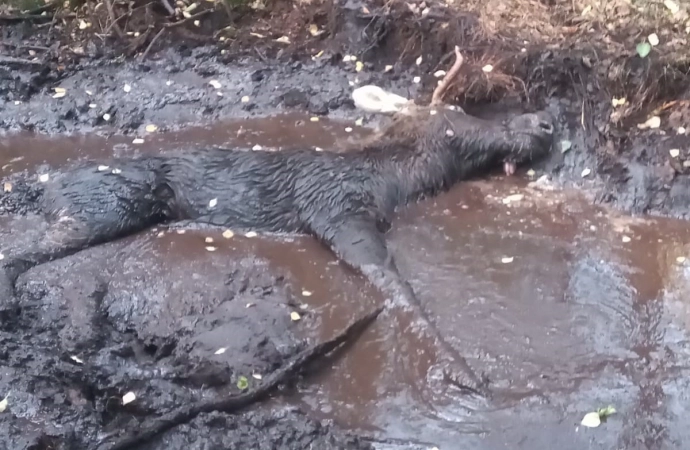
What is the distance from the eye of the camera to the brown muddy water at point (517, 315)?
337 centimetres

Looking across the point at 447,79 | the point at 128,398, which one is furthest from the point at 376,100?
the point at 128,398

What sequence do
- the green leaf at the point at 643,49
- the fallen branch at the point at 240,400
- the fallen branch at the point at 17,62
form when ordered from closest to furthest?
the fallen branch at the point at 240,400, the green leaf at the point at 643,49, the fallen branch at the point at 17,62

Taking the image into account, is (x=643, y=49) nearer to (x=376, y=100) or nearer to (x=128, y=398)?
(x=376, y=100)

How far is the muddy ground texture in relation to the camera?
354cm

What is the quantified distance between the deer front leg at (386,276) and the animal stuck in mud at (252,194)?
1 cm

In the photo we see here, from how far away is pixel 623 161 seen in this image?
5.21 metres

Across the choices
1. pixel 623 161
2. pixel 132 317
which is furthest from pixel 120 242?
pixel 623 161

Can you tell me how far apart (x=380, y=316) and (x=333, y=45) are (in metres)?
3.82

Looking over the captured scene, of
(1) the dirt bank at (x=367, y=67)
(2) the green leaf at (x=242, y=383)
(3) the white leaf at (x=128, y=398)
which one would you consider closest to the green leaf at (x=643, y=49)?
(1) the dirt bank at (x=367, y=67)

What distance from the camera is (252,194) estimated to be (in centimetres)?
502

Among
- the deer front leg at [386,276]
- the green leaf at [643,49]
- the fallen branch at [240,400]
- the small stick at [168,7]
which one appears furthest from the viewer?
the small stick at [168,7]

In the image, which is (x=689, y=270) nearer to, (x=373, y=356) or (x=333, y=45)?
(x=373, y=356)

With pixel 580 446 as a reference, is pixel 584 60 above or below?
above

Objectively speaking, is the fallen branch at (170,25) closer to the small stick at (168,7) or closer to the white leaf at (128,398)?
the small stick at (168,7)
